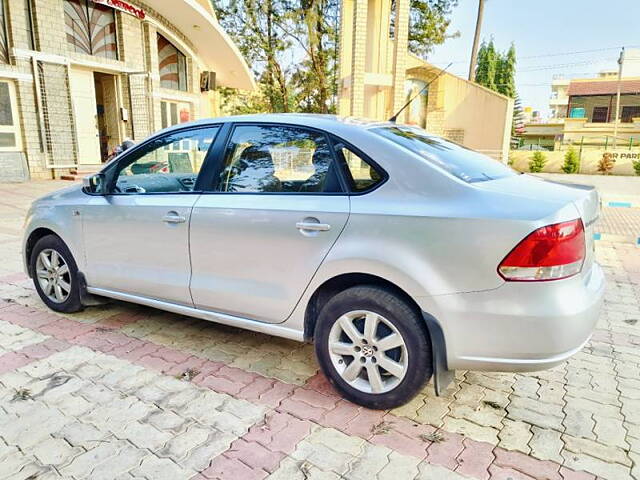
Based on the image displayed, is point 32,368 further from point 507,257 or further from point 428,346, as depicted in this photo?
point 507,257

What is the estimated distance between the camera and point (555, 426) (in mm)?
2457

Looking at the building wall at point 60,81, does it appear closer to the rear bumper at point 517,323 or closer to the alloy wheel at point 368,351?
the alloy wheel at point 368,351

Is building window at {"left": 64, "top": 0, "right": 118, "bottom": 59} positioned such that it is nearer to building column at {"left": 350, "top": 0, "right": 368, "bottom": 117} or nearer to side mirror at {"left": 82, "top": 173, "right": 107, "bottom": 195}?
building column at {"left": 350, "top": 0, "right": 368, "bottom": 117}

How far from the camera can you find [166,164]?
3744 millimetres

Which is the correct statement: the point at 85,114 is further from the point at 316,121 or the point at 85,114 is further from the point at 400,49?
the point at 316,121

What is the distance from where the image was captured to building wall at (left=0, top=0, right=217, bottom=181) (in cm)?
1250

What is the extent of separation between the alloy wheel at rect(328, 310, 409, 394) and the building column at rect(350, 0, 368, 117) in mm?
14419

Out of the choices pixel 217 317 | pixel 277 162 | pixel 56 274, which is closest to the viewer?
pixel 277 162

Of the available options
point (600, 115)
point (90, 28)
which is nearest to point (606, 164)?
point (600, 115)

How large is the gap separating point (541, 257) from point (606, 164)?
28.3 meters

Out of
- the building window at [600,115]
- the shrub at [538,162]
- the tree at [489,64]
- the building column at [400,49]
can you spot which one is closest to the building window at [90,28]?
the building column at [400,49]

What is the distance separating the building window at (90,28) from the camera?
44.7ft

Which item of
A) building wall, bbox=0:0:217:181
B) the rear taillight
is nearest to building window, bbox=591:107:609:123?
building wall, bbox=0:0:217:181

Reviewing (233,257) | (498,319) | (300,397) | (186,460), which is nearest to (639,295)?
(498,319)
